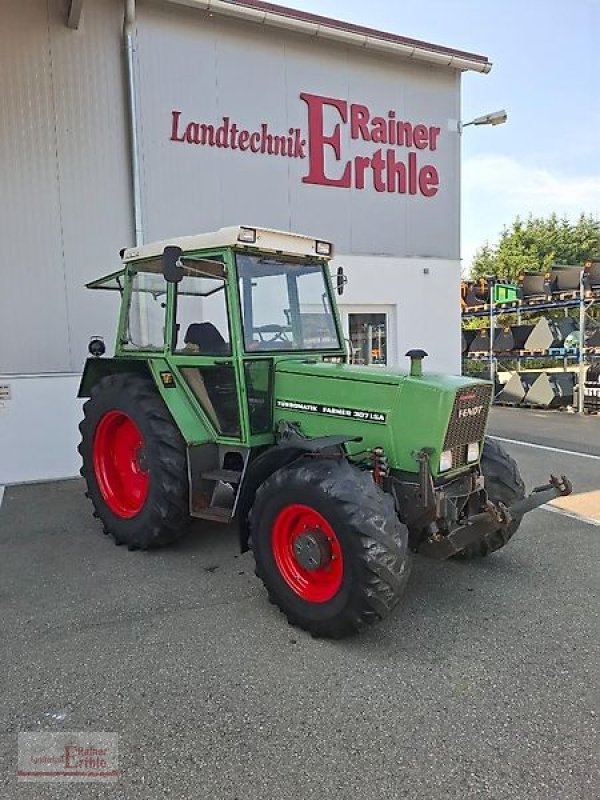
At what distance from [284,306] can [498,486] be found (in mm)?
1969

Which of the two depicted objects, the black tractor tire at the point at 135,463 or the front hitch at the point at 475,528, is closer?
the front hitch at the point at 475,528

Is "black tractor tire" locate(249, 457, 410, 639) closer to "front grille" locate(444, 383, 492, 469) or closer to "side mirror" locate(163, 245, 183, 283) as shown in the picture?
"front grille" locate(444, 383, 492, 469)

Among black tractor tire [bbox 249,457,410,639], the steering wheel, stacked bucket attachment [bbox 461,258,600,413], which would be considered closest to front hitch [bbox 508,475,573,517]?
black tractor tire [bbox 249,457,410,639]

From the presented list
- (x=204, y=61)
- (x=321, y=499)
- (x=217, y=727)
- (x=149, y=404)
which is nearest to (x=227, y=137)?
(x=204, y=61)

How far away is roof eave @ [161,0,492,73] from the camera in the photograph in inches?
277

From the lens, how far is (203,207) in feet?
24.6

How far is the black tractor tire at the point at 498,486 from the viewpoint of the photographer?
3977 millimetres

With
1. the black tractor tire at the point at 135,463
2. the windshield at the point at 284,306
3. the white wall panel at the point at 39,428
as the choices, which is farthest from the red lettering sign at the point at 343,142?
the black tractor tire at the point at 135,463

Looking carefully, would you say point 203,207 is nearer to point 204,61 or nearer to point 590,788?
point 204,61

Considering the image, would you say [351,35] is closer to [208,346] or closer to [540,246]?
[208,346]

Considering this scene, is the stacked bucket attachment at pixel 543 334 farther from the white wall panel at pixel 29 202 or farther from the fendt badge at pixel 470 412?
the white wall panel at pixel 29 202

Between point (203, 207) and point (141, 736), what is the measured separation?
6.37 metres

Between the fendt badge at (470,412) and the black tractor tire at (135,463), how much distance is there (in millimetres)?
1996

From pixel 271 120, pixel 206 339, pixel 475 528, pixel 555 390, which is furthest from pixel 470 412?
pixel 555 390
